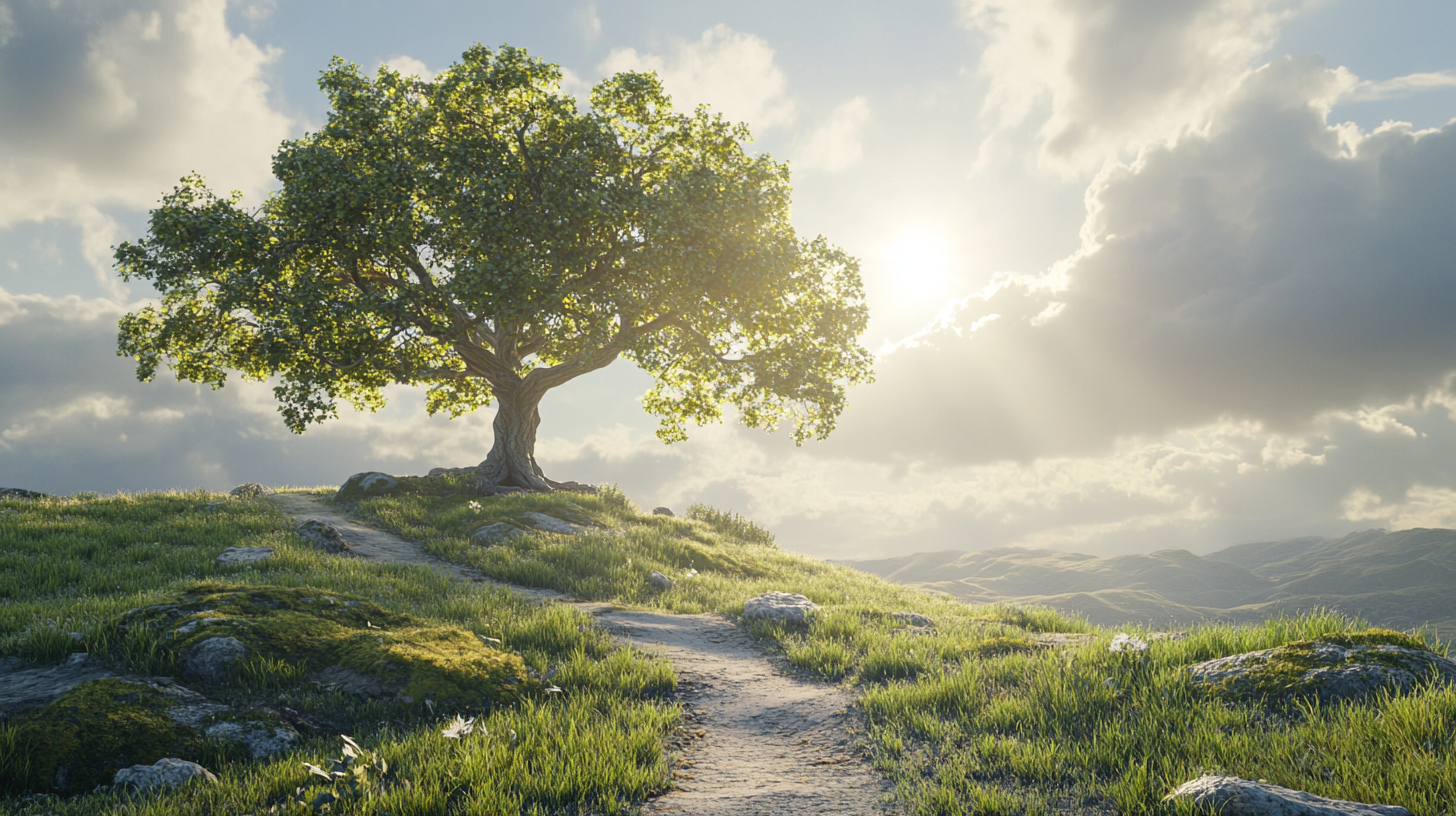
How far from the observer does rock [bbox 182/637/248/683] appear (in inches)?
251

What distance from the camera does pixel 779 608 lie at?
1184 centimetres

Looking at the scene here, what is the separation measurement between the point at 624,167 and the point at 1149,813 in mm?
23899

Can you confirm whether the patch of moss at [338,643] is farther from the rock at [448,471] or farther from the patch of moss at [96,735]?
the rock at [448,471]

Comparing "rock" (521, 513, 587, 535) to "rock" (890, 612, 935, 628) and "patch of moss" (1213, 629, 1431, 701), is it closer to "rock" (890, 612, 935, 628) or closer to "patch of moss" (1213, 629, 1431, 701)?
"rock" (890, 612, 935, 628)

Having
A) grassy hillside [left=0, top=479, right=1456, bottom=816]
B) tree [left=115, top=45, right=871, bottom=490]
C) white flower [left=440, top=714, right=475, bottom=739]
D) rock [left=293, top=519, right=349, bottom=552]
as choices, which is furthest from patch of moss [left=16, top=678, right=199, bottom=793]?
tree [left=115, top=45, right=871, bottom=490]

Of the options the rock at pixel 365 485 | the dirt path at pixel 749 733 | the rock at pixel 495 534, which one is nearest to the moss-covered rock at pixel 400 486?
the rock at pixel 365 485

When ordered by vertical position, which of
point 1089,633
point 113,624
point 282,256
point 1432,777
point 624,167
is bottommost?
point 1089,633

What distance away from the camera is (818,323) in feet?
86.5

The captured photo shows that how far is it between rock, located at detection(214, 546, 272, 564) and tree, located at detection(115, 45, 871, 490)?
10549mm

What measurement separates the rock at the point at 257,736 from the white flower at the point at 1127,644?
821 cm

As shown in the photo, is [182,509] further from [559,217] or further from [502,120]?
[502,120]

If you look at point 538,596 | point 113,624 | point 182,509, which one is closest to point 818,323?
point 538,596

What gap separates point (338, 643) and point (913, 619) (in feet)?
28.4

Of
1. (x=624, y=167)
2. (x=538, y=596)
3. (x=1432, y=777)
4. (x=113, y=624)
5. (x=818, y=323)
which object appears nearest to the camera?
(x=1432, y=777)
